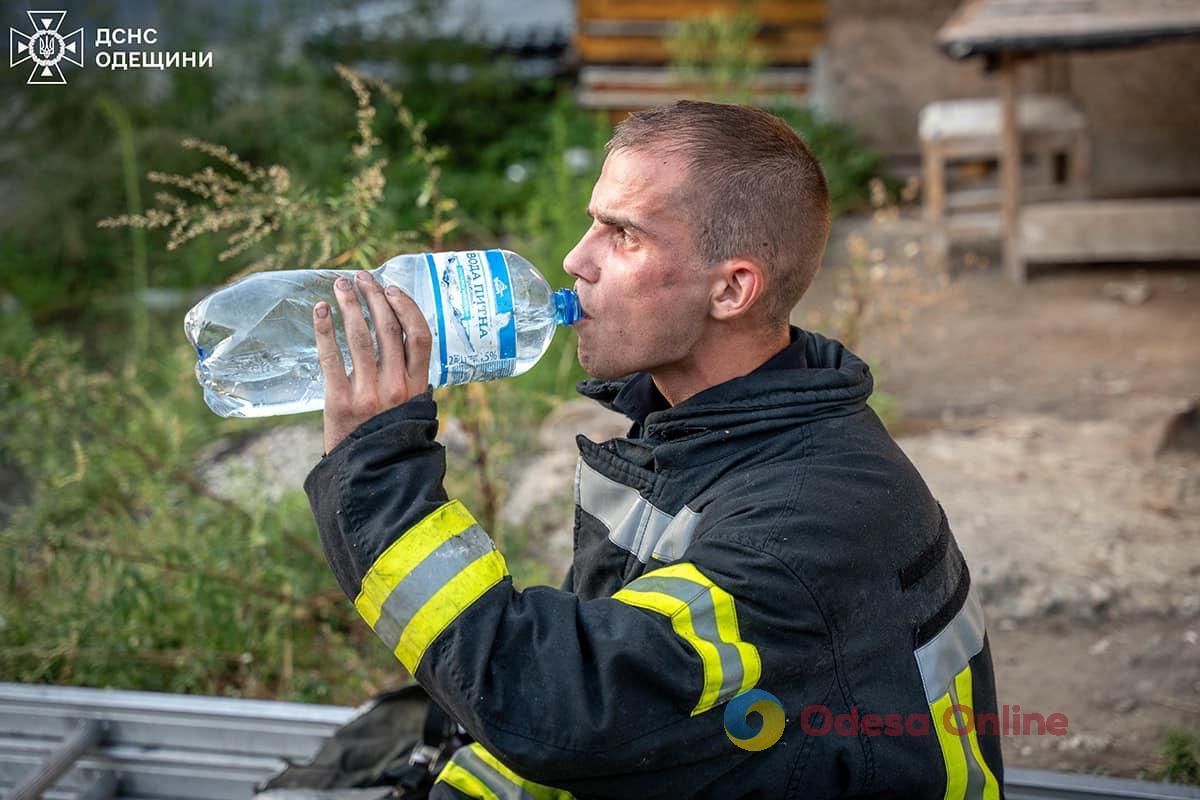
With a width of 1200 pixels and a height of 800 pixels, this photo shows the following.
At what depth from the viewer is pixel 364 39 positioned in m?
9.71

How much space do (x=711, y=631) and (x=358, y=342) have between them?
2.02 feet

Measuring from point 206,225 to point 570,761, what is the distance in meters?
1.76

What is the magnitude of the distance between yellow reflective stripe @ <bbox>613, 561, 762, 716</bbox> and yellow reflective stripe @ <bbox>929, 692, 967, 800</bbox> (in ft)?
1.15

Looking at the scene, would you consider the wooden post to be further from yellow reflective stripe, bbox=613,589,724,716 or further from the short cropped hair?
yellow reflective stripe, bbox=613,589,724,716

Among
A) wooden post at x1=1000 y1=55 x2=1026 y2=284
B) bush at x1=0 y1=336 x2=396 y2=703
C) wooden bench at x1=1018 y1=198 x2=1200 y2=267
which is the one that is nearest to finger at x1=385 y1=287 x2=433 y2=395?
bush at x1=0 y1=336 x2=396 y2=703

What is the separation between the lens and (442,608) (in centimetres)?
170

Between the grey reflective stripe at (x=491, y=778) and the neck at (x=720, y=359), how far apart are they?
2.21 ft

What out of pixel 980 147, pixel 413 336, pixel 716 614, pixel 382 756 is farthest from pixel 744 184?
pixel 980 147

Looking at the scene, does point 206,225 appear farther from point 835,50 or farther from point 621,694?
point 835,50

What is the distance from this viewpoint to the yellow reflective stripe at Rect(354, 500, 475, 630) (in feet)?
5.65

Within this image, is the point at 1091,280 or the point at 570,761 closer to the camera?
the point at 570,761

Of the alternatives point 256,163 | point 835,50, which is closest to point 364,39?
point 256,163

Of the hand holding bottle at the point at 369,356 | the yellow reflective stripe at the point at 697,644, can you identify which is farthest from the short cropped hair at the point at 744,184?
the yellow reflective stripe at the point at 697,644

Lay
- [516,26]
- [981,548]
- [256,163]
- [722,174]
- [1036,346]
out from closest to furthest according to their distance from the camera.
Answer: [722,174], [981,548], [1036,346], [256,163], [516,26]
